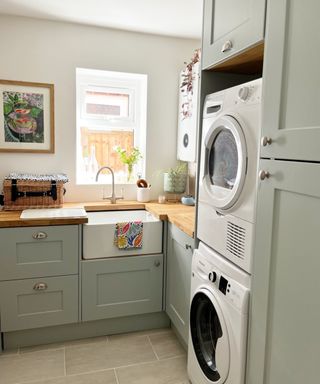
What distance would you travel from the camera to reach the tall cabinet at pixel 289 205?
1.05 meters

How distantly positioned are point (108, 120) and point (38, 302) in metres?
1.64

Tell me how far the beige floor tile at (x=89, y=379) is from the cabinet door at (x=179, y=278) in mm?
520

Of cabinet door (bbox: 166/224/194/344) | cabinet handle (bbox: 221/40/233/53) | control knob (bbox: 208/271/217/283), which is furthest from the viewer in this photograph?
cabinet door (bbox: 166/224/194/344)

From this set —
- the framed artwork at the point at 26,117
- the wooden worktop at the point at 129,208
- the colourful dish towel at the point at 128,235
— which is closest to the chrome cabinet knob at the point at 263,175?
the wooden worktop at the point at 129,208

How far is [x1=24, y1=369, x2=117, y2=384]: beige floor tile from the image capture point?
2.05 m

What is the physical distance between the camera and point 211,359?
1.79 m

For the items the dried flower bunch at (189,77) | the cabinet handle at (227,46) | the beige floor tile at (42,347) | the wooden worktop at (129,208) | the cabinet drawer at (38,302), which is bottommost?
the beige floor tile at (42,347)

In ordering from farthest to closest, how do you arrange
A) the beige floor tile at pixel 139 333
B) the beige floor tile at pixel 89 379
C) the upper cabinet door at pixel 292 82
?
the beige floor tile at pixel 139 333 → the beige floor tile at pixel 89 379 → the upper cabinet door at pixel 292 82

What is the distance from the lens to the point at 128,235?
2439 millimetres

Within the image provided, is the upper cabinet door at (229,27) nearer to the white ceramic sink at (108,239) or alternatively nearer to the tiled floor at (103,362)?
the white ceramic sink at (108,239)

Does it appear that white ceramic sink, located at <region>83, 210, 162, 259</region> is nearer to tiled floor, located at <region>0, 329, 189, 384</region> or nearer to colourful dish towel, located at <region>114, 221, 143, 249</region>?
colourful dish towel, located at <region>114, 221, 143, 249</region>

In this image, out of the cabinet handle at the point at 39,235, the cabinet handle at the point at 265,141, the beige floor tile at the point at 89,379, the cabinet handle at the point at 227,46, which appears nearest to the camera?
the cabinet handle at the point at 265,141

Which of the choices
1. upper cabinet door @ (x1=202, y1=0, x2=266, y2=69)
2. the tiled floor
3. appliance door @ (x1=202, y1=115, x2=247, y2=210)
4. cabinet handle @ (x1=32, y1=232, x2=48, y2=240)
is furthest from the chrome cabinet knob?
cabinet handle @ (x1=32, y1=232, x2=48, y2=240)

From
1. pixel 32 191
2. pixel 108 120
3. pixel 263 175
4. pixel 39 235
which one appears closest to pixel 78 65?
pixel 108 120
